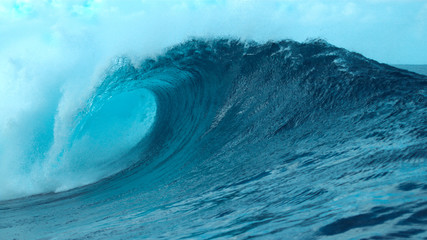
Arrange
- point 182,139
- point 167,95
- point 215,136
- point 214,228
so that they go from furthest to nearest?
point 167,95 → point 182,139 → point 215,136 → point 214,228

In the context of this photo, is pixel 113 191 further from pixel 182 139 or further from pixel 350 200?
pixel 350 200

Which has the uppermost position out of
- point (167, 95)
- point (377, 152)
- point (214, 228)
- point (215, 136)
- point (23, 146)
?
point (167, 95)

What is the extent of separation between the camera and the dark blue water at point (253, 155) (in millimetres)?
2432

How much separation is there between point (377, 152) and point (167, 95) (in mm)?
8041

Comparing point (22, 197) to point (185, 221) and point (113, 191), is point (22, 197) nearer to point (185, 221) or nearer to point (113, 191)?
point (113, 191)

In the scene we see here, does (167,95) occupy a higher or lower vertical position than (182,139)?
higher

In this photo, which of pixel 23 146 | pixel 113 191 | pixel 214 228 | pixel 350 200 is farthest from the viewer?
pixel 23 146

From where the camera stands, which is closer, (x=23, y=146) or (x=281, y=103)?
(x=281, y=103)

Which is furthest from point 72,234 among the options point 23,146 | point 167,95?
point 167,95

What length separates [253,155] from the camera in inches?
199

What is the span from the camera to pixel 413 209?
1.95 m

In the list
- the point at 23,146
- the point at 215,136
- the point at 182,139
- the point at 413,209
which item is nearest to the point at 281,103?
the point at 215,136

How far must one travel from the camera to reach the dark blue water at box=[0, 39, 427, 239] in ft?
7.98

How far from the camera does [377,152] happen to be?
10.7 ft
